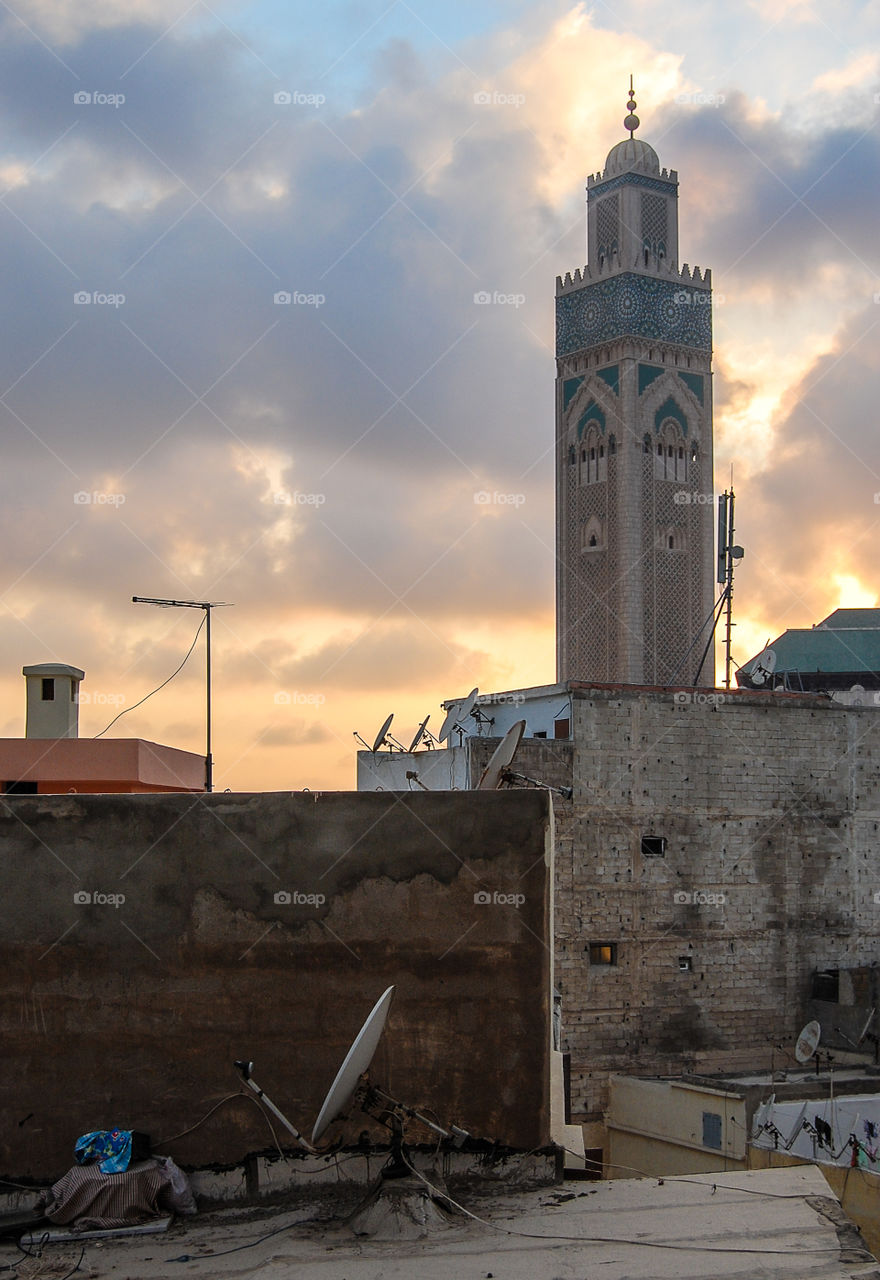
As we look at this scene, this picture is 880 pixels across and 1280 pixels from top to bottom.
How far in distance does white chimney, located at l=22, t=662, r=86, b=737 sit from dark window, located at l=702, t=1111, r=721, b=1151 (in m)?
9.83

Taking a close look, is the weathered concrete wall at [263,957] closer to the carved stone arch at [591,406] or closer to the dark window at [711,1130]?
the dark window at [711,1130]

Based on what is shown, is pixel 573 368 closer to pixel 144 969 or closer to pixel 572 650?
pixel 572 650

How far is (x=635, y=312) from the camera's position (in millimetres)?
41844

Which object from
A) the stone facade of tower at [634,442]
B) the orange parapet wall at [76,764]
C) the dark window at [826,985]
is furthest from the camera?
the stone facade of tower at [634,442]

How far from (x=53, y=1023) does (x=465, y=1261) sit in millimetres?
2372

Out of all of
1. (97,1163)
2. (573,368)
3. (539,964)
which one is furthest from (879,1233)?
(573,368)

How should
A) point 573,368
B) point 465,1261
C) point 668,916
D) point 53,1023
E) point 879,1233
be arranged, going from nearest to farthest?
1. point 465,1261
2. point 53,1023
3. point 879,1233
4. point 668,916
5. point 573,368

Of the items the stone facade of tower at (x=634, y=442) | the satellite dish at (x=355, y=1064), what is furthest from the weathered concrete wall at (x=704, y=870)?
the stone facade of tower at (x=634, y=442)

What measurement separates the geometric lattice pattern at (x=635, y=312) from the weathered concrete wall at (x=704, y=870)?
2223 centimetres

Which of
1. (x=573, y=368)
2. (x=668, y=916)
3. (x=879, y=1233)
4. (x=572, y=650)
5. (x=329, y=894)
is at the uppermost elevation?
(x=573, y=368)

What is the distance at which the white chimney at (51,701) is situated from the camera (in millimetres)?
16562

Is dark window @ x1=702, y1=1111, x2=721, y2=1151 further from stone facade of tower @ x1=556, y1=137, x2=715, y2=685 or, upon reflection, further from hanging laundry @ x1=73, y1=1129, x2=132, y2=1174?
stone facade of tower @ x1=556, y1=137, x2=715, y2=685

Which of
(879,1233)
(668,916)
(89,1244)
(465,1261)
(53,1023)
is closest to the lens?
(465,1261)

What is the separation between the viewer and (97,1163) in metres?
5.96
